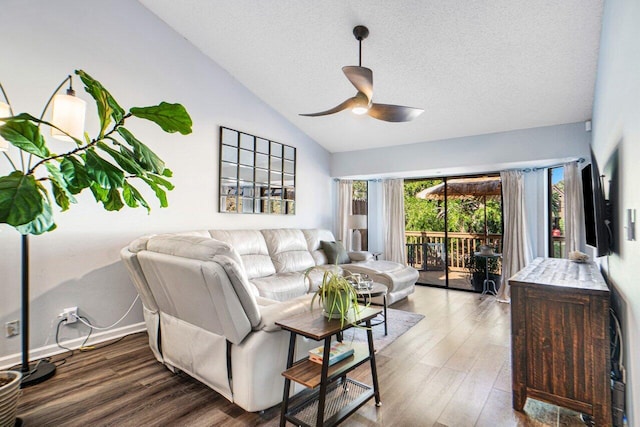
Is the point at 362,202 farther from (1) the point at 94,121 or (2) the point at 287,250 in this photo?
(1) the point at 94,121

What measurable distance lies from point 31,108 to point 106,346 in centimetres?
227

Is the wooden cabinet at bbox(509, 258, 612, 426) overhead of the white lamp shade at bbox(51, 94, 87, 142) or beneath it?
beneath

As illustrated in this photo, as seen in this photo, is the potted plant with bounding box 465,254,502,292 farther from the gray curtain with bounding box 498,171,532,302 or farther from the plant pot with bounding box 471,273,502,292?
the gray curtain with bounding box 498,171,532,302

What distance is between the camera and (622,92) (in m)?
1.60

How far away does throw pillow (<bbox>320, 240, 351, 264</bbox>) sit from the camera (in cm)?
504

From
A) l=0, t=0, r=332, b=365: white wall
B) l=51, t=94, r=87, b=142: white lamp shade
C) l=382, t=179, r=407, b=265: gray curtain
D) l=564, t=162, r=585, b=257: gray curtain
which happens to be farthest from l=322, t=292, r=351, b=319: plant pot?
l=382, t=179, r=407, b=265: gray curtain

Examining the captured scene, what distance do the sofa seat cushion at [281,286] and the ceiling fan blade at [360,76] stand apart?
2.28 m

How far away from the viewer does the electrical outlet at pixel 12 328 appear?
259cm

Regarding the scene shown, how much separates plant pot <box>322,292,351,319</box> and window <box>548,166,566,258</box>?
14.1ft

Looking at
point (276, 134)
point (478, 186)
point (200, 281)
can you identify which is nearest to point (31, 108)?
point (200, 281)

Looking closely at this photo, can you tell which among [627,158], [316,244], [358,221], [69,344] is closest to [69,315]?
[69,344]

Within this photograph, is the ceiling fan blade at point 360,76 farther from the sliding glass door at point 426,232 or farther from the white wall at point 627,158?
the sliding glass door at point 426,232

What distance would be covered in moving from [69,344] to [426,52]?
14.6ft

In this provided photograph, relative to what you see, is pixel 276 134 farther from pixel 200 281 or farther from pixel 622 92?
pixel 622 92
